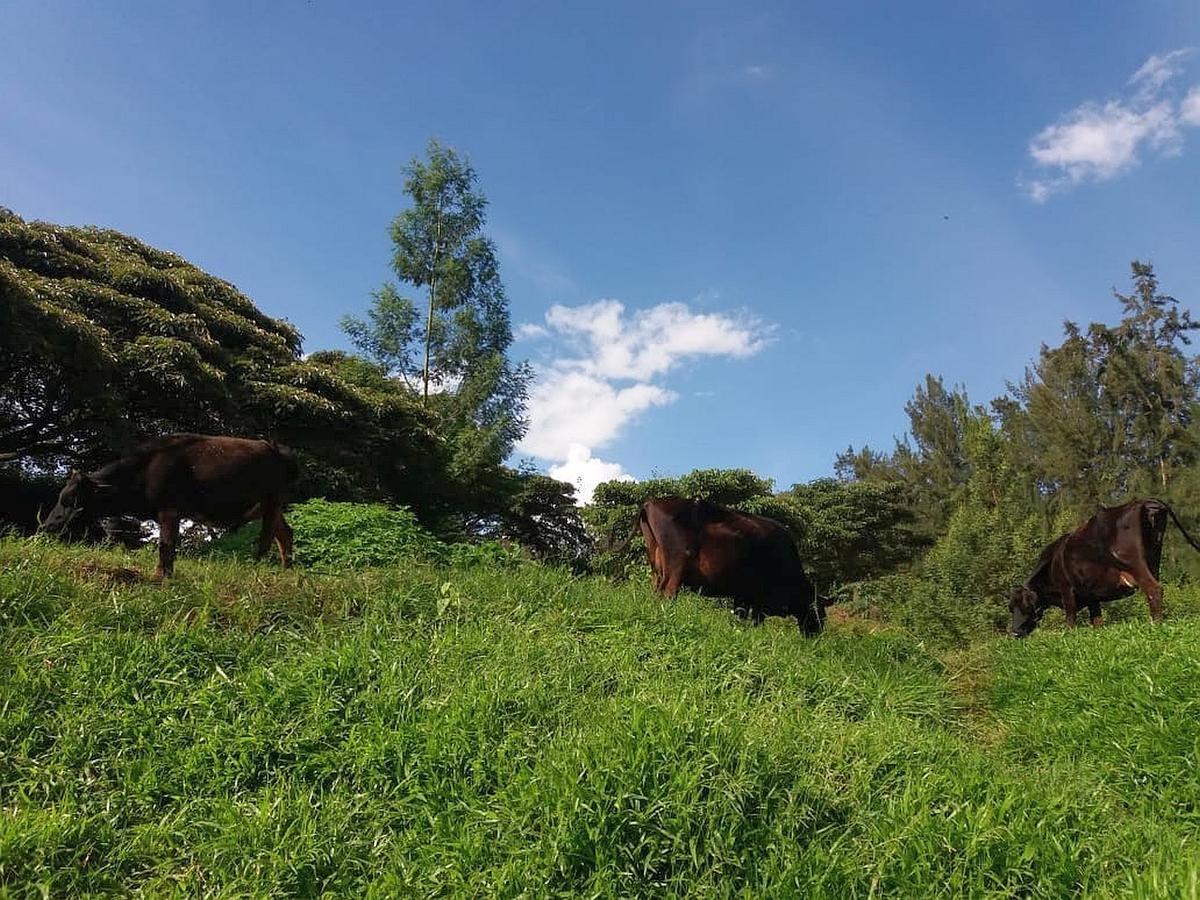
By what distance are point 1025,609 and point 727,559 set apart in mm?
4675

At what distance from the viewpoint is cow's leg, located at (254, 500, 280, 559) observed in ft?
21.7

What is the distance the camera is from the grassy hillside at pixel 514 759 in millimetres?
2611

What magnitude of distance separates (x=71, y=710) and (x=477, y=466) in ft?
40.3

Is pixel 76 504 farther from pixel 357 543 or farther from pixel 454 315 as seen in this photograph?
pixel 454 315

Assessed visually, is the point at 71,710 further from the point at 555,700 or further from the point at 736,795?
the point at 736,795

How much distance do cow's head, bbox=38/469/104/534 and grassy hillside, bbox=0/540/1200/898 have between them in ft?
5.19

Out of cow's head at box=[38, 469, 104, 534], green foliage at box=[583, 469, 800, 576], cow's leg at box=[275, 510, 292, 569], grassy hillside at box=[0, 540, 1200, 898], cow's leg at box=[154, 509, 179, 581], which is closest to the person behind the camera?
grassy hillside at box=[0, 540, 1200, 898]

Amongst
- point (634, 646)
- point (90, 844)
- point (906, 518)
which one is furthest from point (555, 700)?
point (906, 518)

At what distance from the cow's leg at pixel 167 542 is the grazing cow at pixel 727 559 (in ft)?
12.8

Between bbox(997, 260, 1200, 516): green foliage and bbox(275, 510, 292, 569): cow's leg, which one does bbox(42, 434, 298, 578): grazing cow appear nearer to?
bbox(275, 510, 292, 569): cow's leg

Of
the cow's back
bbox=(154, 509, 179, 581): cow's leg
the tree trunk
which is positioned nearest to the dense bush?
the cow's back

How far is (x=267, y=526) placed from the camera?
668 centimetres

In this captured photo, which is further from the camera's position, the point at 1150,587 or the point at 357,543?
the point at 1150,587

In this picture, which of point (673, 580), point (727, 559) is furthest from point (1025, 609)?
point (673, 580)
